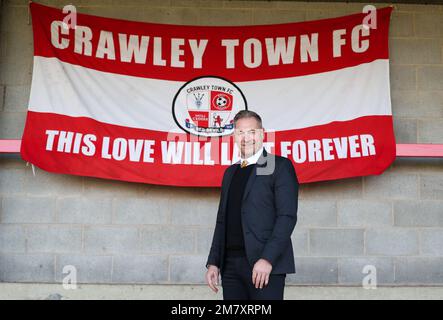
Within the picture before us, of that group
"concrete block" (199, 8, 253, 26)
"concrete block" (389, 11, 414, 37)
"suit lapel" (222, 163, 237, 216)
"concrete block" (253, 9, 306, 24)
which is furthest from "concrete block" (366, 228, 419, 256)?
"suit lapel" (222, 163, 237, 216)

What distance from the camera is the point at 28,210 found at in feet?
15.0

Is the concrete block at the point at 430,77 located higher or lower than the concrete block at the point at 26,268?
higher

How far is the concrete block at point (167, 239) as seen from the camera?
4574mm

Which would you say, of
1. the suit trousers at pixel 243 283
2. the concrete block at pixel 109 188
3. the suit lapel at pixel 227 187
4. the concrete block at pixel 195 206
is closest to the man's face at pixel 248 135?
the suit lapel at pixel 227 187

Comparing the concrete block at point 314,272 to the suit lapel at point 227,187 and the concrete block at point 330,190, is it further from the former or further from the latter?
the suit lapel at point 227,187

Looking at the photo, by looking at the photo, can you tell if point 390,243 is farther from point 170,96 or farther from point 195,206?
point 170,96

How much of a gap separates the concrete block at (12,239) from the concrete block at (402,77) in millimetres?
3068

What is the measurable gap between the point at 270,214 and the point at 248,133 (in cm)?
39

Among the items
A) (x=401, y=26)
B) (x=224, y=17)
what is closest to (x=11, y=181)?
(x=224, y=17)

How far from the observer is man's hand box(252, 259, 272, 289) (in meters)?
2.61

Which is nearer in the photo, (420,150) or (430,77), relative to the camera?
(420,150)

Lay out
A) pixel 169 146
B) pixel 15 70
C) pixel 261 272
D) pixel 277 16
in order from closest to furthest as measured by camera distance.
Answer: pixel 261 272
pixel 169 146
pixel 15 70
pixel 277 16
